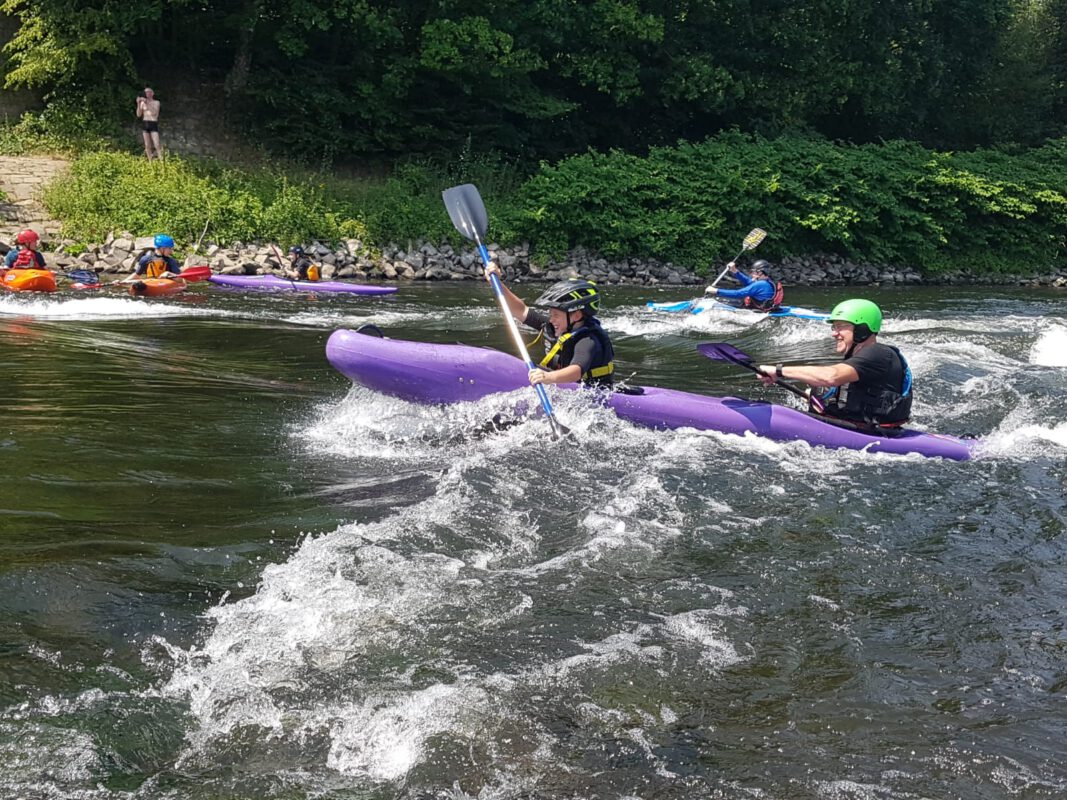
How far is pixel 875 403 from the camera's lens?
22.1 ft

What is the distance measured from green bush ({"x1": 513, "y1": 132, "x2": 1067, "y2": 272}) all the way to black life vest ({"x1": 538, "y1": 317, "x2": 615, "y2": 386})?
1197 centimetres

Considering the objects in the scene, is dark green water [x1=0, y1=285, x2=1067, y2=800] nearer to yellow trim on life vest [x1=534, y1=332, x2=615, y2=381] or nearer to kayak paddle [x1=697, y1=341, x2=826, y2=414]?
yellow trim on life vest [x1=534, y1=332, x2=615, y2=381]

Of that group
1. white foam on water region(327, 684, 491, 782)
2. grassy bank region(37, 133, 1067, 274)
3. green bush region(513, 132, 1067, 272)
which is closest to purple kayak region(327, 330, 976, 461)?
white foam on water region(327, 684, 491, 782)

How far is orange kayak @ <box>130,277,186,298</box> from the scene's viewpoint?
12336 millimetres

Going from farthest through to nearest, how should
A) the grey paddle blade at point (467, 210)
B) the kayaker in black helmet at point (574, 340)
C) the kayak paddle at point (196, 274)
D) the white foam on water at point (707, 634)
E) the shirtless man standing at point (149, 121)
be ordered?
1. the shirtless man standing at point (149, 121)
2. the kayak paddle at point (196, 274)
3. the grey paddle blade at point (467, 210)
4. the kayaker in black helmet at point (574, 340)
5. the white foam on water at point (707, 634)

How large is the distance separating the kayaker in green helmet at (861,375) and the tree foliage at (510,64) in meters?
14.4

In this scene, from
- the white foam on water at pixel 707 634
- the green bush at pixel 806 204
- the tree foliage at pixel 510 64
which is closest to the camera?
the white foam on water at pixel 707 634

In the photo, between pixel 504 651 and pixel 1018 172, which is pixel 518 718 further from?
pixel 1018 172

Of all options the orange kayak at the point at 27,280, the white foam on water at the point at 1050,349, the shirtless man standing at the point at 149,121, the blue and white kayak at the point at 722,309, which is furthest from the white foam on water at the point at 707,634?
the shirtless man standing at the point at 149,121

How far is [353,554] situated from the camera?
14.8 feet

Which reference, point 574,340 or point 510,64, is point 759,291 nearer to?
point 574,340

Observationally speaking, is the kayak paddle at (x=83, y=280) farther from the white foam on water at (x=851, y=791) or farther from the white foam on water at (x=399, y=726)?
the white foam on water at (x=851, y=791)

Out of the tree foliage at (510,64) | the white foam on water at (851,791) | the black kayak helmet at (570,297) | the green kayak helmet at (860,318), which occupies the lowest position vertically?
the white foam on water at (851,791)

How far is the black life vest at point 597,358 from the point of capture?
6820 mm
